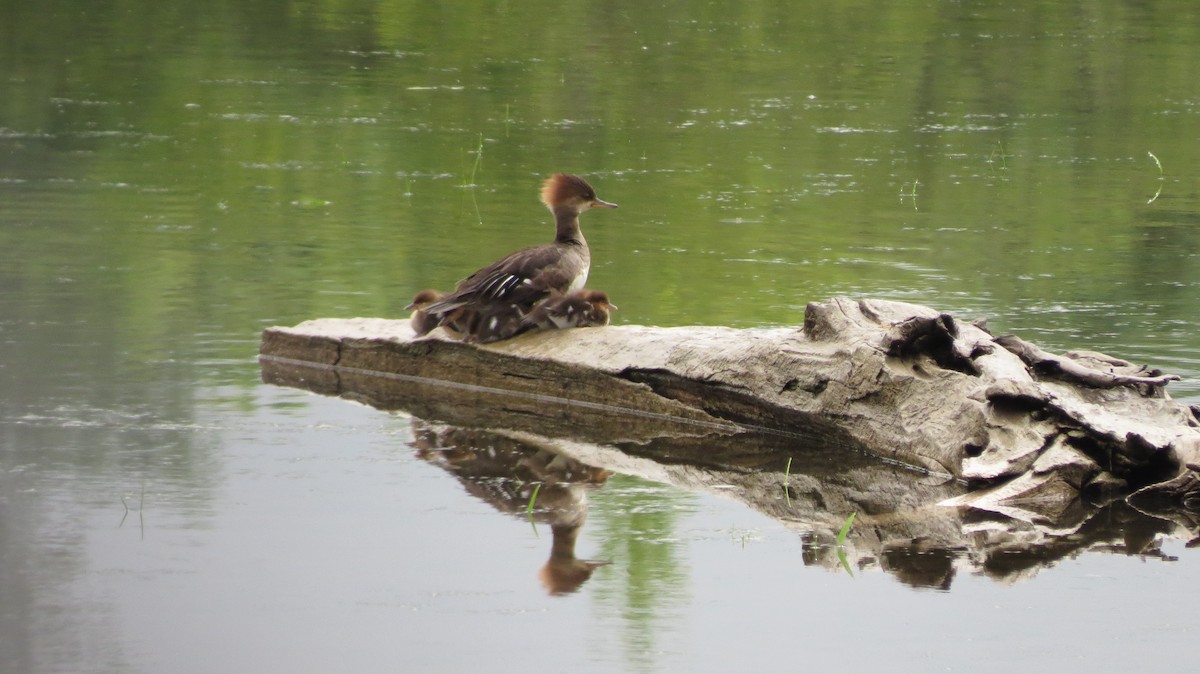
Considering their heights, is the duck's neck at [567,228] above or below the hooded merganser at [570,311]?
above

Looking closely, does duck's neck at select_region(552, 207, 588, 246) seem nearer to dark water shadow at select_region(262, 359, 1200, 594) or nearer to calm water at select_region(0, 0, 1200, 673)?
dark water shadow at select_region(262, 359, 1200, 594)

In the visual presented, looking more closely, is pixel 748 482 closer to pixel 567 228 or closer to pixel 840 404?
pixel 840 404

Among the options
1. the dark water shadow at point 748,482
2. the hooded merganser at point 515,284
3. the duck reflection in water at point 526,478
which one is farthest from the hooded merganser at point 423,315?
the duck reflection in water at point 526,478

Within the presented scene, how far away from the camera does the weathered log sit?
274 inches

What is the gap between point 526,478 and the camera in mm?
7176

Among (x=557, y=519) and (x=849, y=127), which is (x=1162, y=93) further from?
(x=557, y=519)

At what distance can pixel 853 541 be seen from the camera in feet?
21.0

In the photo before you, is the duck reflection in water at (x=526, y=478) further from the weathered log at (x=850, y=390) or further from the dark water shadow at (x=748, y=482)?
the weathered log at (x=850, y=390)

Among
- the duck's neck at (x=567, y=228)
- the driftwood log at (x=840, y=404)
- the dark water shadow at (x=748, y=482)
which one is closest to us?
the dark water shadow at (x=748, y=482)

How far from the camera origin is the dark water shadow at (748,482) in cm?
623

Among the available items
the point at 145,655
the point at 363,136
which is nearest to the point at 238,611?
the point at 145,655

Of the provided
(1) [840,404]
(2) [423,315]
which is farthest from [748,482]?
(2) [423,315]

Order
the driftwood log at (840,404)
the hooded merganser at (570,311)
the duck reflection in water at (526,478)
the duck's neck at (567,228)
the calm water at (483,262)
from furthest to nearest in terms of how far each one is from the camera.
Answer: the duck's neck at (567,228) < the hooded merganser at (570,311) < the driftwood log at (840,404) < the duck reflection in water at (526,478) < the calm water at (483,262)

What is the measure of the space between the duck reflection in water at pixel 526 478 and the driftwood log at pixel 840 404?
15cm
